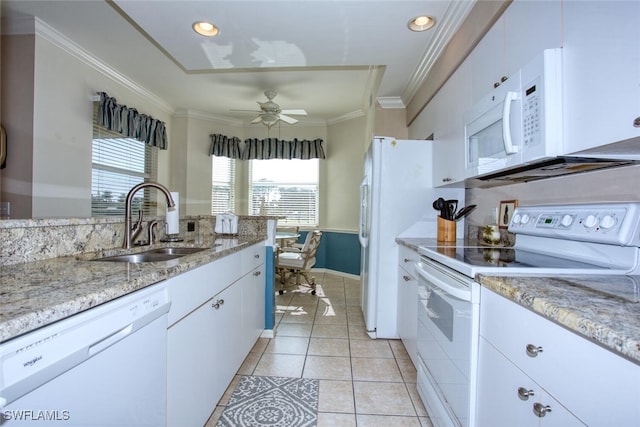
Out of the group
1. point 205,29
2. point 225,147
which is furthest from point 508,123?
point 225,147

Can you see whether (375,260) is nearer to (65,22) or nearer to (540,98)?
(540,98)

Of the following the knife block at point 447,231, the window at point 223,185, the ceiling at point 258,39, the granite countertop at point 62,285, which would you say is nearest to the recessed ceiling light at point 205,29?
the ceiling at point 258,39

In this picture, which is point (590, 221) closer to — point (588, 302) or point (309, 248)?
point (588, 302)

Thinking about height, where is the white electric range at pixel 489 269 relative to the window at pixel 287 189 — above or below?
below

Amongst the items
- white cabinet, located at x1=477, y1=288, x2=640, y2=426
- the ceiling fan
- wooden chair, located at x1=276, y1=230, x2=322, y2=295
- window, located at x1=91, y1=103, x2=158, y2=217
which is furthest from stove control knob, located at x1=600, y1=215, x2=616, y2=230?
window, located at x1=91, y1=103, x2=158, y2=217

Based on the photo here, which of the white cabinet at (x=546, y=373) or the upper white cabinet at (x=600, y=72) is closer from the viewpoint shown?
the white cabinet at (x=546, y=373)

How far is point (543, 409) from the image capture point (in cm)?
74

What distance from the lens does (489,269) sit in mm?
1090

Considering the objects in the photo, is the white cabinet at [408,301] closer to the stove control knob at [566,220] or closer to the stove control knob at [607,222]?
the stove control knob at [566,220]

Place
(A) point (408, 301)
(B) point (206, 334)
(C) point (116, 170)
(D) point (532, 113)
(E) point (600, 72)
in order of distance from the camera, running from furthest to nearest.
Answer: (C) point (116, 170) → (A) point (408, 301) → (B) point (206, 334) → (D) point (532, 113) → (E) point (600, 72)

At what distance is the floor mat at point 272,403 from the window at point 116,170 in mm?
2960

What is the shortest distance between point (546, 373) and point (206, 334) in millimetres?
1313

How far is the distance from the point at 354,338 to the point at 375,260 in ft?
2.34

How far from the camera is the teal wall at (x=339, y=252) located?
202 inches
